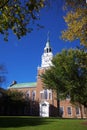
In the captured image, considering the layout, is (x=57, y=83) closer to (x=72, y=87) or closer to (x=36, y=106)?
(x=72, y=87)

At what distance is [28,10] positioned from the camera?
1045 cm

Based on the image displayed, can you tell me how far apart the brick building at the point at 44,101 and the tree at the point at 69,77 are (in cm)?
1635

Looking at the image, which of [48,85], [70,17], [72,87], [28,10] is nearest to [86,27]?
[70,17]

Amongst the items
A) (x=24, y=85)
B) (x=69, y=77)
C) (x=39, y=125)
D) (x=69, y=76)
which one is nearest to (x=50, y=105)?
(x=24, y=85)

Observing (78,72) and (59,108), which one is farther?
(59,108)

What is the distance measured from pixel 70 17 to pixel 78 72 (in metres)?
24.2

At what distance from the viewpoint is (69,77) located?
37906mm

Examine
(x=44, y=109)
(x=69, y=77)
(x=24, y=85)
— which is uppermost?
(x=24, y=85)

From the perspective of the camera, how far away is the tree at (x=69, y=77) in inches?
1442

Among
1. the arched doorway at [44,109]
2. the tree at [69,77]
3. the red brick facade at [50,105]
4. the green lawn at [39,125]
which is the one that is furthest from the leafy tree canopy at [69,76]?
the arched doorway at [44,109]

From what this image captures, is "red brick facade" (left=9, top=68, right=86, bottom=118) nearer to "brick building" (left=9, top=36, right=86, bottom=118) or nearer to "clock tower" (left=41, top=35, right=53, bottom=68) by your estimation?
"brick building" (left=9, top=36, right=86, bottom=118)

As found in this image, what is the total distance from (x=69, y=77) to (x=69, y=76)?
166 millimetres

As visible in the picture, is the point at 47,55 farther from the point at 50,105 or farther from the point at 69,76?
the point at 69,76

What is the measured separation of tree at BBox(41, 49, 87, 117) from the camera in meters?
36.6
